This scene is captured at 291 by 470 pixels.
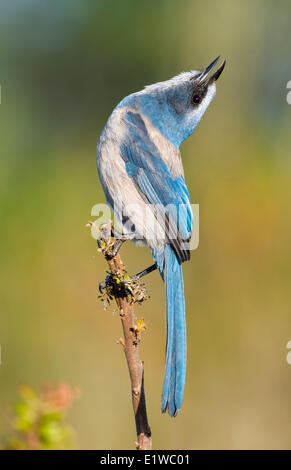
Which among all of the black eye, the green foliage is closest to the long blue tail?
the green foliage

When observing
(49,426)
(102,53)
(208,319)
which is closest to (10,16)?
(102,53)

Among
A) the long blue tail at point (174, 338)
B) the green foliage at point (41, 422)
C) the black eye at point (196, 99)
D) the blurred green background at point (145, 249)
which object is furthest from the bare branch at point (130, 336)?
the blurred green background at point (145, 249)

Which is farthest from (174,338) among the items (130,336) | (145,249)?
(145,249)

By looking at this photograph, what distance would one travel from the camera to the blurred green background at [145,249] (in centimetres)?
474

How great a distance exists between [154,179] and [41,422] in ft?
6.40

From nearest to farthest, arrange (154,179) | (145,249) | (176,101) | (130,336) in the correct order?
(130,336) < (154,179) < (176,101) < (145,249)

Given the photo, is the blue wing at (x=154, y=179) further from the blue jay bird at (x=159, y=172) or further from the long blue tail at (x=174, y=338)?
the long blue tail at (x=174, y=338)

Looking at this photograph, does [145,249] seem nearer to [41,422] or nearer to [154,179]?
[154,179]

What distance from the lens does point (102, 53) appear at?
658 cm

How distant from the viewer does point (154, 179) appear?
368 centimetres

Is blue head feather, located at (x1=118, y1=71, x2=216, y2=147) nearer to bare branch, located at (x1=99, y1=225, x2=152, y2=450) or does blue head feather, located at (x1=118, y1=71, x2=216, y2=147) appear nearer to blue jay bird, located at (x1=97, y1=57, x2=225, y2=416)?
blue jay bird, located at (x1=97, y1=57, x2=225, y2=416)

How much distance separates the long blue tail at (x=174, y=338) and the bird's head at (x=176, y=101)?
991 mm
